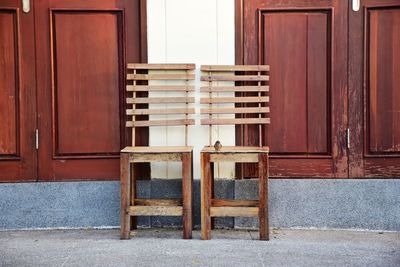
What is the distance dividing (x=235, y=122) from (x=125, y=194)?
1144 mm

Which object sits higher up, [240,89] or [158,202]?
[240,89]

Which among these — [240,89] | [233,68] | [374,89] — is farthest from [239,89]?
[374,89]

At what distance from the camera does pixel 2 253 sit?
4488 millimetres

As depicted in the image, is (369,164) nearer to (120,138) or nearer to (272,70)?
(272,70)

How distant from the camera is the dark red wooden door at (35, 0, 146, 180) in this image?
5.31 meters

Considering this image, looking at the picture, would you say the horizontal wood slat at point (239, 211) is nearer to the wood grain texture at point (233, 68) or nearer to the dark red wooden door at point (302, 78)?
the dark red wooden door at point (302, 78)

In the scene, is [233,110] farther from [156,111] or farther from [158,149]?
[158,149]

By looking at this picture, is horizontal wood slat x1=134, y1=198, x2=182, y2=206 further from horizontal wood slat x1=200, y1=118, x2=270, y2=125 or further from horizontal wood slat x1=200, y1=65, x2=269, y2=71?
horizontal wood slat x1=200, y1=65, x2=269, y2=71

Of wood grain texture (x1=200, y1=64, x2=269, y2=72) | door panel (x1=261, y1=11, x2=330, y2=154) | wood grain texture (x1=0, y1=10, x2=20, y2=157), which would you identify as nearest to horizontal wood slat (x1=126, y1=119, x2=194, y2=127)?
wood grain texture (x1=200, y1=64, x2=269, y2=72)

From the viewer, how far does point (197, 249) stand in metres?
4.55

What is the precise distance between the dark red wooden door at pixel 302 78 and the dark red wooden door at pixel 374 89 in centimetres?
9

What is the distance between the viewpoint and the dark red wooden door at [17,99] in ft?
17.4

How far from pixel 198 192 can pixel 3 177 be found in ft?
5.70

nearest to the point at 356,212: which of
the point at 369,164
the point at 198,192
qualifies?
the point at 369,164
